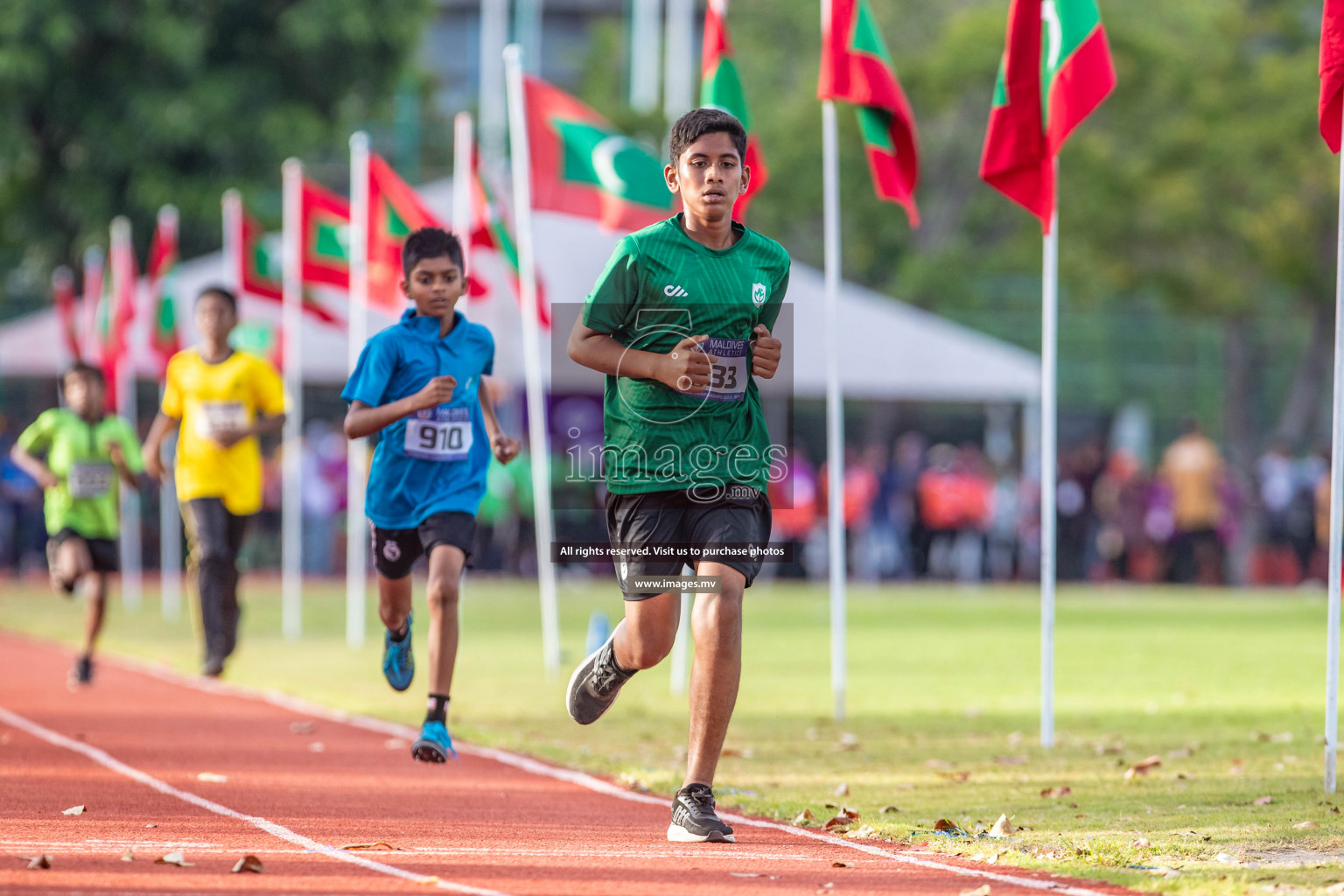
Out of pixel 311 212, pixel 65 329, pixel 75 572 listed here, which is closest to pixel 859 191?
pixel 65 329

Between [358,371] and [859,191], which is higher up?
[859,191]

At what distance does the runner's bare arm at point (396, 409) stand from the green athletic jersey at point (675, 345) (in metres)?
1.50

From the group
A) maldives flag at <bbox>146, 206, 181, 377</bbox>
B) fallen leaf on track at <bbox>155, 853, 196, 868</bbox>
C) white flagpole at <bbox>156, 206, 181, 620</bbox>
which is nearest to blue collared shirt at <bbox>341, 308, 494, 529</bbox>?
fallen leaf on track at <bbox>155, 853, 196, 868</bbox>

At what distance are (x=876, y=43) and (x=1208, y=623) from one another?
11452 millimetres

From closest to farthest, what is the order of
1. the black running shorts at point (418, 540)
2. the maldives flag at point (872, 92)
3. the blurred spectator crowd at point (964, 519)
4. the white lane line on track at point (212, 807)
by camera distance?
the white lane line on track at point (212, 807), the black running shorts at point (418, 540), the maldives flag at point (872, 92), the blurred spectator crowd at point (964, 519)

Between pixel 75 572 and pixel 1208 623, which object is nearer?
pixel 75 572

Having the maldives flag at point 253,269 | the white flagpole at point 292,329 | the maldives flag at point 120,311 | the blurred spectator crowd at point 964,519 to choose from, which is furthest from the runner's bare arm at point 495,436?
the blurred spectator crowd at point 964,519

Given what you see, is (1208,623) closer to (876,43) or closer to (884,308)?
(884,308)

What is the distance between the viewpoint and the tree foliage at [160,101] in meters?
27.4

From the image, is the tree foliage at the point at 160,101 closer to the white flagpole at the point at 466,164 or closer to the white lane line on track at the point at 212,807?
the white flagpole at the point at 466,164

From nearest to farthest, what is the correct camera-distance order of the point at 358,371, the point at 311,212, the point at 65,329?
the point at 358,371, the point at 311,212, the point at 65,329

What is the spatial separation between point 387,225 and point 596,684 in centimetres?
1074

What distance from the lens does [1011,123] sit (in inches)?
398

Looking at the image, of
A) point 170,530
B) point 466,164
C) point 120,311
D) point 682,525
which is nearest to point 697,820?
point 682,525
